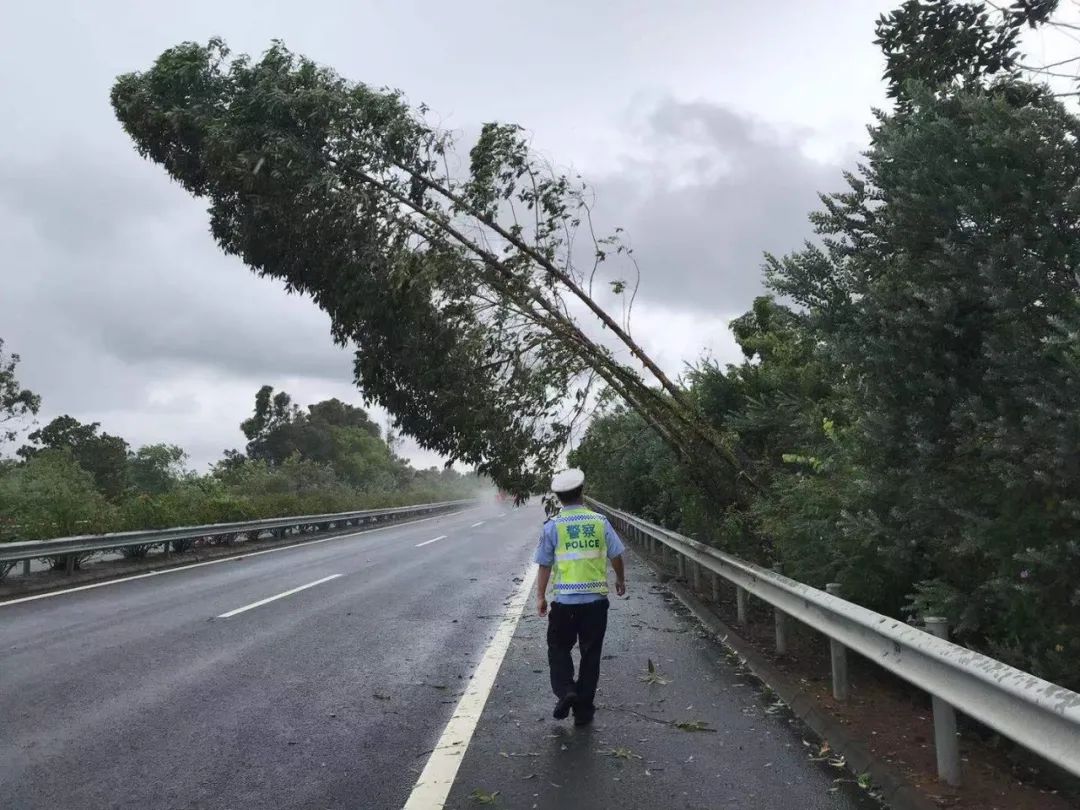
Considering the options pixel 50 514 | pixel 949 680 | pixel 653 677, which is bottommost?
pixel 653 677

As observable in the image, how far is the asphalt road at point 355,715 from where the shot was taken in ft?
15.3

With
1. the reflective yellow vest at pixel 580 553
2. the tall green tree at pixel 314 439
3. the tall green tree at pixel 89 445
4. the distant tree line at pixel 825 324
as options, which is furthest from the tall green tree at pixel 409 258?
the tall green tree at pixel 314 439

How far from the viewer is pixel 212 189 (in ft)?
47.7

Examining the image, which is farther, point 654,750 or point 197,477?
point 197,477

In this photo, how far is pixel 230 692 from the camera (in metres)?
6.84

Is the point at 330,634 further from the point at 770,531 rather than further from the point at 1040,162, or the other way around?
the point at 1040,162

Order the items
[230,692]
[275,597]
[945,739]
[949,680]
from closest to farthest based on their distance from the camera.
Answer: [949,680]
[945,739]
[230,692]
[275,597]

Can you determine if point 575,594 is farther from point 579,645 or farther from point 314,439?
point 314,439

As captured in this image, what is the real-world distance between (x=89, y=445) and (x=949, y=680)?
71090mm

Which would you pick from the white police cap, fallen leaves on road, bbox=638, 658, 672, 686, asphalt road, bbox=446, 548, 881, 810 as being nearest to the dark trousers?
asphalt road, bbox=446, 548, 881, 810

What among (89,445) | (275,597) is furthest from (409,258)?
(89,445)

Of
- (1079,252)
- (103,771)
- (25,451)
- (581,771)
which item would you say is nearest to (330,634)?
(103,771)

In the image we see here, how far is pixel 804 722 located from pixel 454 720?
2.34 m

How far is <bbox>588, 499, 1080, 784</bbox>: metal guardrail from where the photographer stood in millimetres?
3145
